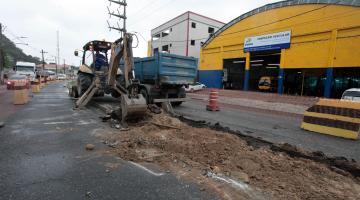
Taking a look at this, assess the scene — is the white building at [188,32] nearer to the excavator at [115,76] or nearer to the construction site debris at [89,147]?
the excavator at [115,76]

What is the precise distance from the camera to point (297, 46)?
67.4 ft

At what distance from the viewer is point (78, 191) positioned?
3.51 metres

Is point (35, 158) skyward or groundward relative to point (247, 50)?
groundward

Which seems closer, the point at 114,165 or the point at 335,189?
the point at 335,189

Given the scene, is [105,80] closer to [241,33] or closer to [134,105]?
[134,105]

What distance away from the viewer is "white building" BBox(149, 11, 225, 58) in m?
39.7

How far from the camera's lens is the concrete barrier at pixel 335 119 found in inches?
293

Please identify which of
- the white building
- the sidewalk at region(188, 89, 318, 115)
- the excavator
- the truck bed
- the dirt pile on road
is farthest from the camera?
the white building

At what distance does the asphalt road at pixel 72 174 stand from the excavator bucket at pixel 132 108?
134 cm

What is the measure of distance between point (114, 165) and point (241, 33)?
23.8 metres

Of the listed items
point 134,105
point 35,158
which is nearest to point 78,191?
point 35,158

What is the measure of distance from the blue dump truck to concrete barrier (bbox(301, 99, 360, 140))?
20.2 feet

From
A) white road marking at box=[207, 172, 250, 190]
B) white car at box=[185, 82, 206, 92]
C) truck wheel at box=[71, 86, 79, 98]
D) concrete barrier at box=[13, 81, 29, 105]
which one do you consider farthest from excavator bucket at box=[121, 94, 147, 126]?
white car at box=[185, 82, 206, 92]

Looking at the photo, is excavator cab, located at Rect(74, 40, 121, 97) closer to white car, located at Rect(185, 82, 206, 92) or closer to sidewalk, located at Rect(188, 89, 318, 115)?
sidewalk, located at Rect(188, 89, 318, 115)
